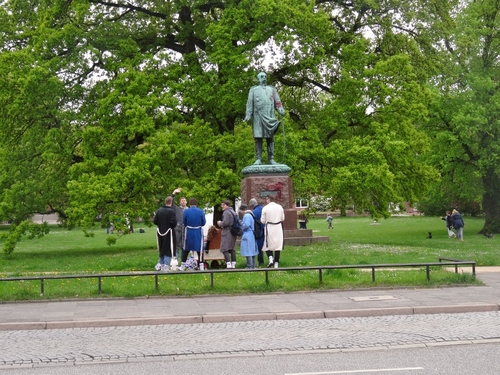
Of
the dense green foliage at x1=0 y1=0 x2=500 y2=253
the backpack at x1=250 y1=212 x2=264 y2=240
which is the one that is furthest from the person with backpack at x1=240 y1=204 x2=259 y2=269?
the dense green foliage at x1=0 y1=0 x2=500 y2=253

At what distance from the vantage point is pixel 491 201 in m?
42.6

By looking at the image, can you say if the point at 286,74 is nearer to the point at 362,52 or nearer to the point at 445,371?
the point at 362,52

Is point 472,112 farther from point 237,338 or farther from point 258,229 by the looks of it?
point 237,338

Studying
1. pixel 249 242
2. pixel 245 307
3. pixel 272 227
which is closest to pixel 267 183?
pixel 272 227

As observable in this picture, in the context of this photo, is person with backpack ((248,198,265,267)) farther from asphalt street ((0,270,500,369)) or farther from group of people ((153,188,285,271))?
asphalt street ((0,270,500,369))

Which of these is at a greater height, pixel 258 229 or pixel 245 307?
pixel 258 229

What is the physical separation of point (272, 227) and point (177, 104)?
12.7 m

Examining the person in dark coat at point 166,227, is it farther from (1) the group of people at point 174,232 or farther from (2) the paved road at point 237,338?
(2) the paved road at point 237,338

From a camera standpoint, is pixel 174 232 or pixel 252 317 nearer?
pixel 252 317

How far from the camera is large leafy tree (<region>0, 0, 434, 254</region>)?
27969mm

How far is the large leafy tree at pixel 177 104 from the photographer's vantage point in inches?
1101

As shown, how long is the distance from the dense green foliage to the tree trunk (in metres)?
9.67

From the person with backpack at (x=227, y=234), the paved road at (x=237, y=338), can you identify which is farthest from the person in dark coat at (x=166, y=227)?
the paved road at (x=237, y=338)

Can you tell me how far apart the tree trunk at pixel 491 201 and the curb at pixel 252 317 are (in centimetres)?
3035
